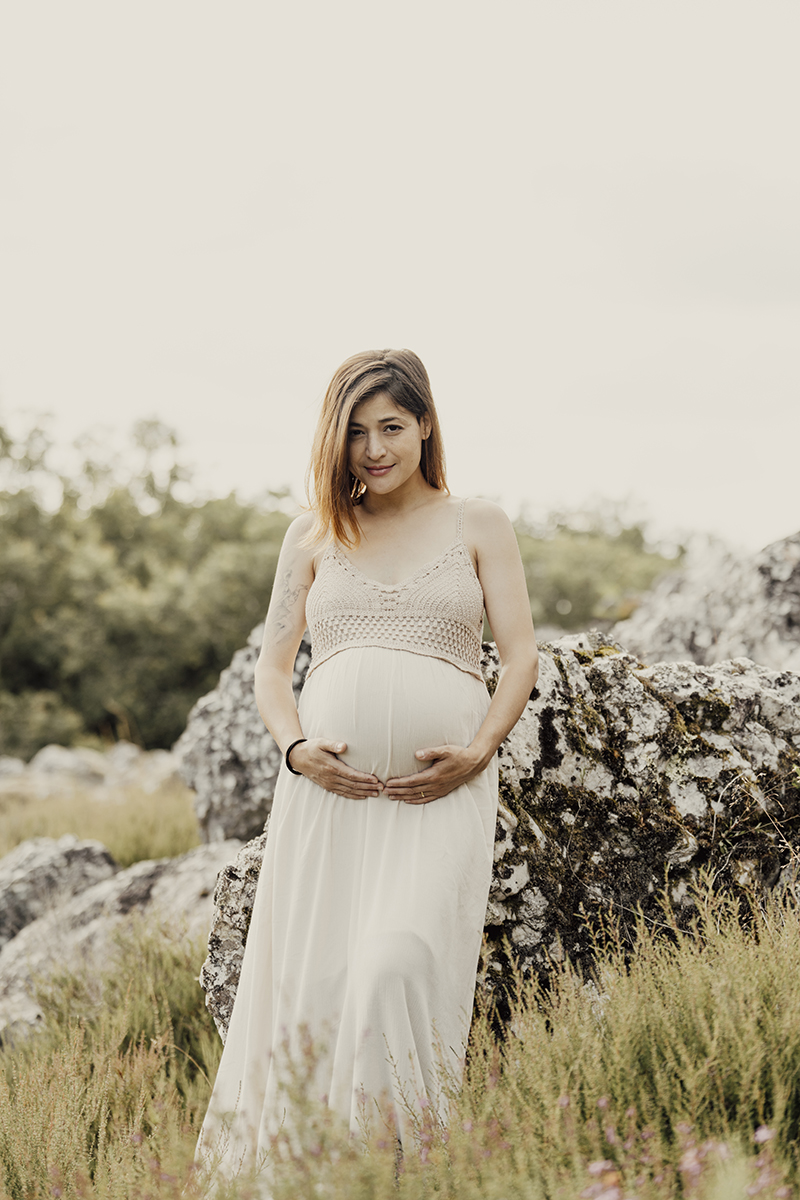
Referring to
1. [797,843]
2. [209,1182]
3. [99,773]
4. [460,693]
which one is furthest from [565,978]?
[99,773]

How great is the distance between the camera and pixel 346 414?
10.4ft

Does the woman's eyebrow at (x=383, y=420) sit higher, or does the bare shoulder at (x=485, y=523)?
the woman's eyebrow at (x=383, y=420)

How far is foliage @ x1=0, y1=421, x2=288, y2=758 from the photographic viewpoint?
22312 millimetres

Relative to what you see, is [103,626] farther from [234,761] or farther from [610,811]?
[610,811]

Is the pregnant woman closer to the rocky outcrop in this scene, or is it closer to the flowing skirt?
the flowing skirt

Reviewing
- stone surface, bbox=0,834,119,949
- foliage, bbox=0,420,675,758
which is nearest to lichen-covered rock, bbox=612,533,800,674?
stone surface, bbox=0,834,119,949

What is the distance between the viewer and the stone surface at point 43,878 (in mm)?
6848

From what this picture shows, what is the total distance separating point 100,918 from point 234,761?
128cm

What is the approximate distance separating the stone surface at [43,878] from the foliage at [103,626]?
570 inches

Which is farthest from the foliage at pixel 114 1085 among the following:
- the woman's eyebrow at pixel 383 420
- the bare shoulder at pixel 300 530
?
the woman's eyebrow at pixel 383 420

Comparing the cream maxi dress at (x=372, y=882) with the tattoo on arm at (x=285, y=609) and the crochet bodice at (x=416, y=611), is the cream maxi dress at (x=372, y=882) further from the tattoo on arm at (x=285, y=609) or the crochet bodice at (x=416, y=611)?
the tattoo on arm at (x=285, y=609)

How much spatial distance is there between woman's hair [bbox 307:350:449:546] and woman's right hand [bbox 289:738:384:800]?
752 mm

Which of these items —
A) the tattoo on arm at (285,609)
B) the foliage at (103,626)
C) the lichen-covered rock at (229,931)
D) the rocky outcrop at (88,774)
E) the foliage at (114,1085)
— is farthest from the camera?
the foliage at (103,626)

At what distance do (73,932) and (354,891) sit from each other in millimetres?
3971
